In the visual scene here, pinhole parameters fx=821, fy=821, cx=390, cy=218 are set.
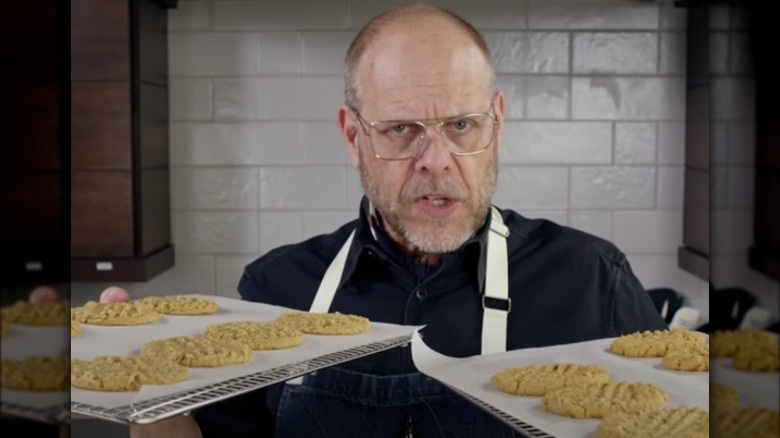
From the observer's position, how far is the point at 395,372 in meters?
0.59

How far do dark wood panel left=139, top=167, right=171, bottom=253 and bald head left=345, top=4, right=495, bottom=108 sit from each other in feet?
0.57

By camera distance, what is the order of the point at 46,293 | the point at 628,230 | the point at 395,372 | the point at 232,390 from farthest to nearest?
the point at 628,230
the point at 395,372
the point at 232,390
the point at 46,293

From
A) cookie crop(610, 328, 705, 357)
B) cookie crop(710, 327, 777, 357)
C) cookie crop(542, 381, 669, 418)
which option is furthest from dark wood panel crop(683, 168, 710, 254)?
cookie crop(710, 327, 777, 357)

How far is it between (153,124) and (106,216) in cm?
8

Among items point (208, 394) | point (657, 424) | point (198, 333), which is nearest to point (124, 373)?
point (208, 394)

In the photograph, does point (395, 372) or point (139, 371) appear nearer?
point (139, 371)

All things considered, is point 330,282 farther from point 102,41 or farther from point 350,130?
point 102,41

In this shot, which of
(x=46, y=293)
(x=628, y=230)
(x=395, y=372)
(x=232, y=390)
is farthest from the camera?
(x=628, y=230)

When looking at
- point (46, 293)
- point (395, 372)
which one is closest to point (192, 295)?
point (395, 372)

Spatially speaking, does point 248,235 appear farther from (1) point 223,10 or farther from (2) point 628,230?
(2) point 628,230

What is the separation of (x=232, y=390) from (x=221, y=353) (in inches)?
3.0

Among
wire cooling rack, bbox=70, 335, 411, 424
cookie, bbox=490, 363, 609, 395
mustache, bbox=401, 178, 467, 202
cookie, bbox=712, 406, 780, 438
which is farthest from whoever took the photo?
mustache, bbox=401, 178, 467, 202

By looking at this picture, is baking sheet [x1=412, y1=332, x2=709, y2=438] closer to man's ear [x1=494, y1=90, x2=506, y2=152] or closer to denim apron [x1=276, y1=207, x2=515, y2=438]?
denim apron [x1=276, y1=207, x2=515, y2=438]

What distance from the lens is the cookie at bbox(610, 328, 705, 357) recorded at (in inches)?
20.8
